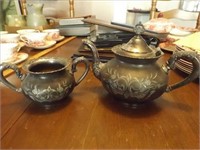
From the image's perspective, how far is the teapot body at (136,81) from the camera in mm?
433

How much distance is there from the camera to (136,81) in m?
0.43

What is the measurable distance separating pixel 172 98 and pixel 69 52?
0.53m

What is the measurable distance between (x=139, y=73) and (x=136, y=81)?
0.06 feet

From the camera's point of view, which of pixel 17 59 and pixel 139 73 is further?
pixel 17 59

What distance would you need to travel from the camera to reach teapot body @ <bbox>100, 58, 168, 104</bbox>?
0.43 meters

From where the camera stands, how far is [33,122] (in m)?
0.42

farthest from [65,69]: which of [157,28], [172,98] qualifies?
[157,28]

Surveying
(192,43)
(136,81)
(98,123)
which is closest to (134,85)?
(136,81)

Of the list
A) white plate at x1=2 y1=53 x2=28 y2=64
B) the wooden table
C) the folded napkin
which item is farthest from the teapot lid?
white plate at x1=2 y1=53 x2=28 y2=64

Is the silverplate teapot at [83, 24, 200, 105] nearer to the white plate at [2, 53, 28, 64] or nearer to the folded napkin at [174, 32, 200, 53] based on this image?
the folded napkin at [174, 32, 200, 53]

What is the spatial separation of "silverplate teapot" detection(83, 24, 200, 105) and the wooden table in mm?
49

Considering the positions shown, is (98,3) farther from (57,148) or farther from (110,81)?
(57,148)

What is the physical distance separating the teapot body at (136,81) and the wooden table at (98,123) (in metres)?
0.04

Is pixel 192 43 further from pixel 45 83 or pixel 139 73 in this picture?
pixel 45 83
